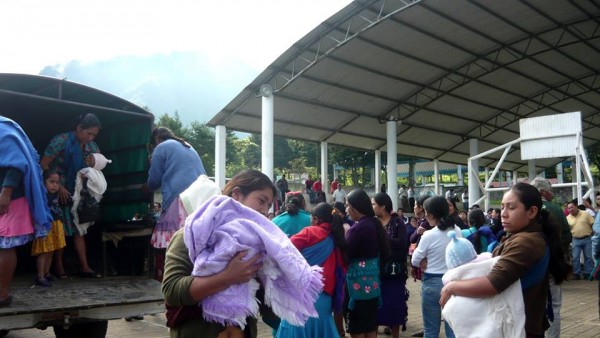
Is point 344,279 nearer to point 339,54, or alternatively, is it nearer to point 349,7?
point 349,7

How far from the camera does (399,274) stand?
6.06m

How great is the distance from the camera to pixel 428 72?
2055 centimetres

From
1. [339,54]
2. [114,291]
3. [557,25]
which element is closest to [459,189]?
[557,25]

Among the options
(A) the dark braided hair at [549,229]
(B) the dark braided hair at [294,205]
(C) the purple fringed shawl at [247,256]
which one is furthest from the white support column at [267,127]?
(C) the purple fringed shawl at [247,256]

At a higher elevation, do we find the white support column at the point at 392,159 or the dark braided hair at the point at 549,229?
the white support column at the point at 392,159

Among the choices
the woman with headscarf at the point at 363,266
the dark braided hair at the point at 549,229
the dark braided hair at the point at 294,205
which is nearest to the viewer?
the dark braided hair at the point at 549,229

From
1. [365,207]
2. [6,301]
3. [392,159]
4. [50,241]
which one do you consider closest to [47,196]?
[50,241]

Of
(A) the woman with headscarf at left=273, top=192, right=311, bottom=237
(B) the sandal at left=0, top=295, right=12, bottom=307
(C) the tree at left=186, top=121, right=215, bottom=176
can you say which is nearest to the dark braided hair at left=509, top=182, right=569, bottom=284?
(A) the woman with headscarf at left=273, top=192, right=311, bottom=237

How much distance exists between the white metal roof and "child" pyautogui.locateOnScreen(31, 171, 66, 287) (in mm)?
11831

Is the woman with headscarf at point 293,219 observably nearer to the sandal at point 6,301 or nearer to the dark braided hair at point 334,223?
the dark braided hair at point 334,223

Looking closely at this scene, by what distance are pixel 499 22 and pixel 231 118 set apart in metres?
9.65

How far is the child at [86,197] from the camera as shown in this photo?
543 centimetres

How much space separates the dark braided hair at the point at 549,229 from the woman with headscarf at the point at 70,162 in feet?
13.6

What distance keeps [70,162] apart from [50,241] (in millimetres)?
983
